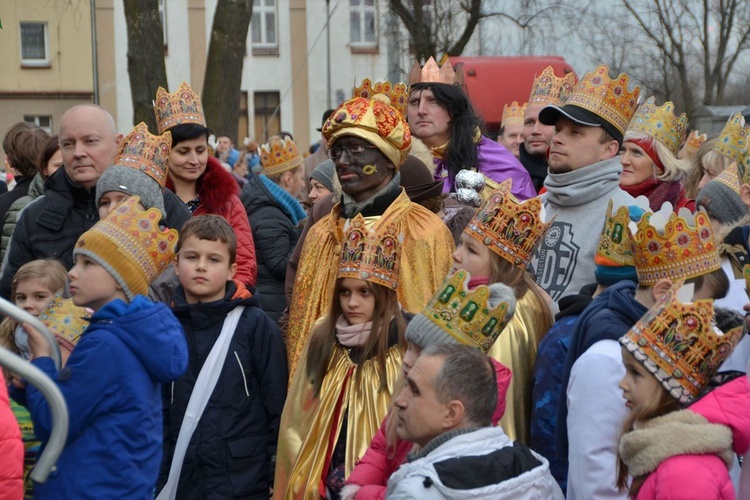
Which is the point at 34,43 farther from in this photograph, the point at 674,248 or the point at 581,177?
the point at 674,248

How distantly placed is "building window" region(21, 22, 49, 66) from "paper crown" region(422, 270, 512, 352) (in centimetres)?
3660

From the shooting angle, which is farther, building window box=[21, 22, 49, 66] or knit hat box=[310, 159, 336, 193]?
building window box=[21, 22, 49, 66]

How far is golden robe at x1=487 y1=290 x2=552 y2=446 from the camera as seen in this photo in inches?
197

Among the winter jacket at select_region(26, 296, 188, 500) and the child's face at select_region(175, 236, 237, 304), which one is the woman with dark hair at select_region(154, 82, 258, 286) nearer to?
the child's face at select_region(175, 236, 237, 304)

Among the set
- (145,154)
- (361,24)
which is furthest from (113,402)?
(361,24)

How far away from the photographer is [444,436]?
4000mm

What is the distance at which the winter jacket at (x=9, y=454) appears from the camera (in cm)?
400

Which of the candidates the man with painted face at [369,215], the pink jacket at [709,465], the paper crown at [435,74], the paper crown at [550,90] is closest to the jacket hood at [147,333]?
the man with painted face at [369,215]

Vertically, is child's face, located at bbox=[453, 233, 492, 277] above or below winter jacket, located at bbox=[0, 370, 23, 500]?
above

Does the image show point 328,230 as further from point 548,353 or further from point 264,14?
point 264,14

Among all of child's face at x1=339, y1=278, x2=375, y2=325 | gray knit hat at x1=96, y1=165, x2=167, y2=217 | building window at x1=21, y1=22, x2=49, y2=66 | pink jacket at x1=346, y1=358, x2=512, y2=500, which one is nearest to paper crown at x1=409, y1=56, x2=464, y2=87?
gray knit hat at x1=96, y1=165, x2=167, y2=217

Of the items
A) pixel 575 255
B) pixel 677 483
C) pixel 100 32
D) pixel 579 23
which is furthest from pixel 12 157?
pixel 100 32

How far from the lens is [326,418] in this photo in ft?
17.1

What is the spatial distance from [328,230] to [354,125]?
536 millimetres
